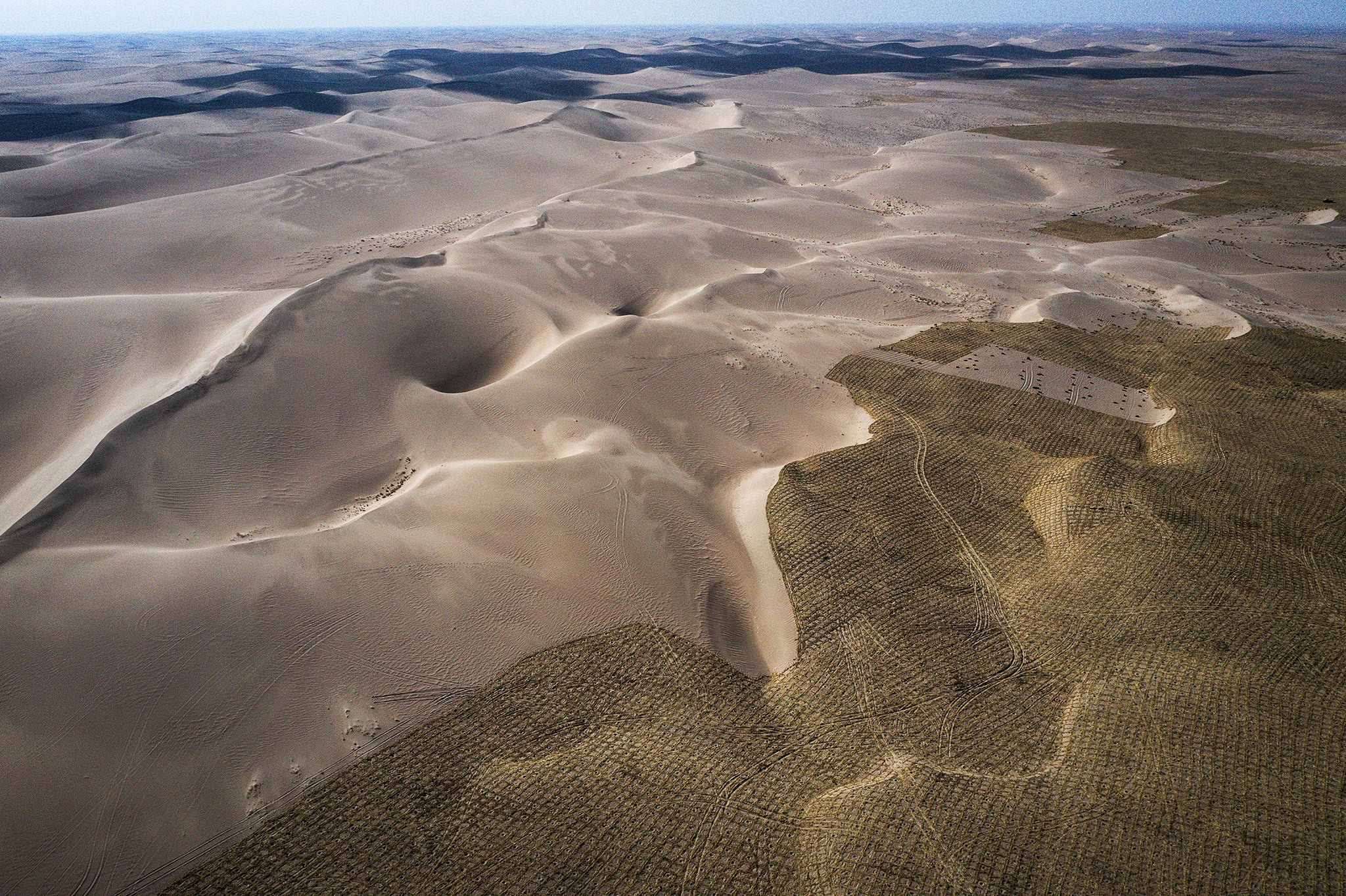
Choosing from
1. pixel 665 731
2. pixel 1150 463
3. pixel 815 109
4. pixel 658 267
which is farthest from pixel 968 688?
pixel 815 109

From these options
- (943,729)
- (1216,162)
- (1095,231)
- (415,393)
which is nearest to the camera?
(943,729)

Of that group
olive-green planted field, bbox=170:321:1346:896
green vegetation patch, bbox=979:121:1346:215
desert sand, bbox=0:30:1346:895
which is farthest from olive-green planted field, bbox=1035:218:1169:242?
olive-green planted field, bbox=170:321:1346:896

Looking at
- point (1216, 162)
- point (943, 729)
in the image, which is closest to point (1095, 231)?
point (1216, 162)

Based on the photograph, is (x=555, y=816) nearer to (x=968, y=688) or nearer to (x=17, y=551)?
(x=968, y=688)

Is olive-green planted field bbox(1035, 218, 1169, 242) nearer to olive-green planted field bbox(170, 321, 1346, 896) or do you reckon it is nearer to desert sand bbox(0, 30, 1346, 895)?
desert sand bbox(0, 30, 1346, 895)

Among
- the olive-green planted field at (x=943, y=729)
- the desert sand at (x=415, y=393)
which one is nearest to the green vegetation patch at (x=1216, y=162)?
the desert sand at (x=415, y=393)

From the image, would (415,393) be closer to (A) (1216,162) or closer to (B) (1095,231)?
(B) (1095,231)
